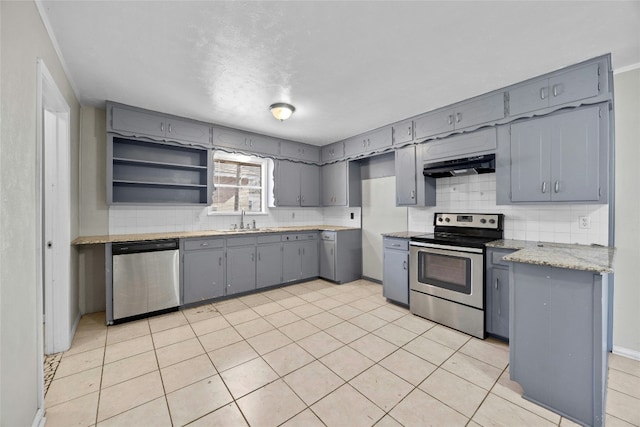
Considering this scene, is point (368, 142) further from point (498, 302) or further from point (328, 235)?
point (498, 302)

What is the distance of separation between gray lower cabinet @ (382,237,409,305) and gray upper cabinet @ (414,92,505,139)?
1.46 metres

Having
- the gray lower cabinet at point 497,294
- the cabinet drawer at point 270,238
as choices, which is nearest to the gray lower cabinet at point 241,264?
the cabinet drawer at point 270,238

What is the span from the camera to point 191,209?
13.2ft

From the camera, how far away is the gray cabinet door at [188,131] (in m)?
3.57

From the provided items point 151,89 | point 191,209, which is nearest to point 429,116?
point 151,89

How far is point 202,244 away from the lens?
3.58 metres

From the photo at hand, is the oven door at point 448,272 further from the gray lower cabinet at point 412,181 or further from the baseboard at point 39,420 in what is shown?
the baseboard at point 39,420

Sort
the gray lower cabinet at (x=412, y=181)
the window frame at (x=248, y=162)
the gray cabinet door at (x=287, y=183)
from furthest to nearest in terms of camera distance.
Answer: the gray cabinet door at (x=287, y=183), the window frame at (x=248, y=162), the gray lower cabinet at (x=412, y=181)

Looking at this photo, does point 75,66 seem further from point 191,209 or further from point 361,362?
point 361,362

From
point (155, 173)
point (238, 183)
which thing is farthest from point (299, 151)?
point (155, 173)

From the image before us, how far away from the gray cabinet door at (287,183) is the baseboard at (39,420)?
3.52 metres

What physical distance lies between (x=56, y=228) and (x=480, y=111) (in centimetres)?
440

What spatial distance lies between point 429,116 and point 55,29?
3618mm

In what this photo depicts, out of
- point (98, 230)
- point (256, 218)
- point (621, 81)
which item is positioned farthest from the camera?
point (256, 218)
